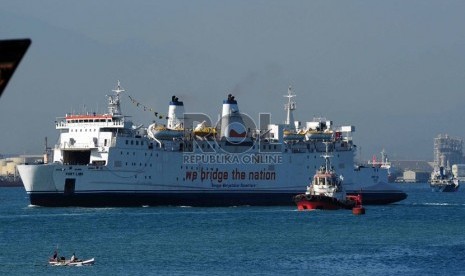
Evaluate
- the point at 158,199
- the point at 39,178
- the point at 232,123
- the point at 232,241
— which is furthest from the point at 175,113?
the point at 232,241

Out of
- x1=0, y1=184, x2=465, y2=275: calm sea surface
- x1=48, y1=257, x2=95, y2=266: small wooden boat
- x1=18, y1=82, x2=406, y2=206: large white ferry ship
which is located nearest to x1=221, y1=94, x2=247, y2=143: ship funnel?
x1=18, y1=82, x2=406, y2=206: large white ferry ship

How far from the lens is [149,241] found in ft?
185

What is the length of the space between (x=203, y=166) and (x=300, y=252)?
42986mm

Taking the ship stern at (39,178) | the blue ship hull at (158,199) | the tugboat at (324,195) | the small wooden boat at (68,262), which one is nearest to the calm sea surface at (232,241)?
the small wooden boat at (68,262)

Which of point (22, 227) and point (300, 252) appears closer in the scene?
point (300, 252)

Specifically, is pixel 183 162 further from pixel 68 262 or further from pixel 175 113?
pixel 68 262

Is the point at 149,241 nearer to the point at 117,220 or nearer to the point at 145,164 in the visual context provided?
the point at 117,220

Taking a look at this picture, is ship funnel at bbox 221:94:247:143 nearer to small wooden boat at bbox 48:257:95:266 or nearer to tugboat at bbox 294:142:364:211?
tugboat at bbox 294:142:364:211

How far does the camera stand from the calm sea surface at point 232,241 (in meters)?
41.5

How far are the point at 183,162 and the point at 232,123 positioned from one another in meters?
7.80

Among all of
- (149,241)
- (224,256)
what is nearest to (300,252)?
(224,256)

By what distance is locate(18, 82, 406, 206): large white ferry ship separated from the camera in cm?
8631

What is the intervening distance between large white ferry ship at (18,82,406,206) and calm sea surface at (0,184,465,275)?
7.00 feet

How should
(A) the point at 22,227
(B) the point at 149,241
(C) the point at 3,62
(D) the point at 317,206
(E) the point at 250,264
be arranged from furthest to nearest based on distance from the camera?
1. (D) the point at 317,206
2. (A) the point at 22,227
3. (B) the point at 149,241
4. (E) the point at 250,264
5. (C) the point at 3,62
